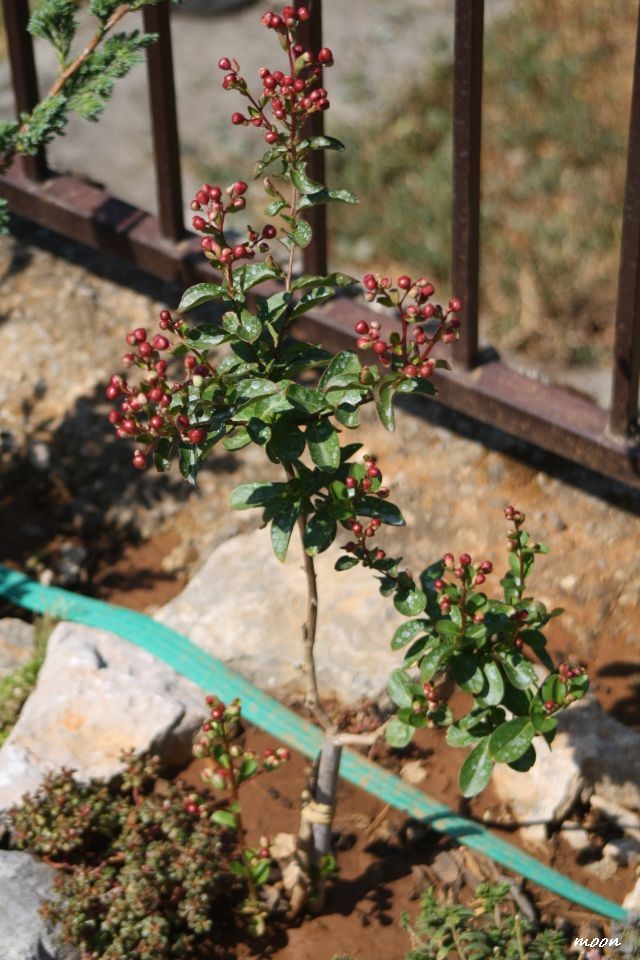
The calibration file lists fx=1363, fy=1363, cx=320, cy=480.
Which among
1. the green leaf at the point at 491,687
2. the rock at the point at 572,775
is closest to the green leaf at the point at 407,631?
the green leaf at the point at 491,687

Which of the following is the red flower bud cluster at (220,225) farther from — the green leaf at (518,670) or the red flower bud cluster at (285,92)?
the green leaf at (518,670)

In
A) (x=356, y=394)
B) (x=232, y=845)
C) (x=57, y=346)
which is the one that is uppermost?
(x=356, y=394)

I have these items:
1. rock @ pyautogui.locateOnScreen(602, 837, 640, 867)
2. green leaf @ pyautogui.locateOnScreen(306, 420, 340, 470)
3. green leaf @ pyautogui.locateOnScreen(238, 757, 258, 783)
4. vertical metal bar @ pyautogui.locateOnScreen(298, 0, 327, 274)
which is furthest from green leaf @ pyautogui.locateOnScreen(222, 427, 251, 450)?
rock @ pyautogui.locateOnScreen(602, 837, 640, 867)

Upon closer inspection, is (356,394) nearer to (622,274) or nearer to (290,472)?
(290,472)

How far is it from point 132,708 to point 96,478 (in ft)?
3.02

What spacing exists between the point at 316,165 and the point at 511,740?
1397 millimetres

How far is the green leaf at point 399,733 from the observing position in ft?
7.60

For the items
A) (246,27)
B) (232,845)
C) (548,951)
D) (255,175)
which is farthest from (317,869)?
(246,27)

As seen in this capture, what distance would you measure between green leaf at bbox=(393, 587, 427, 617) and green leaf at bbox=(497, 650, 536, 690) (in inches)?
6.5

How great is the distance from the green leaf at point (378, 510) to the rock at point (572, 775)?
79 centimetres

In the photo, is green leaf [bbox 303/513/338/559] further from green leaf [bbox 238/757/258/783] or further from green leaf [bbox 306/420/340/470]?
green leaf [bbox 238/757/258/783]

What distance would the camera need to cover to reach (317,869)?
255 centimetres

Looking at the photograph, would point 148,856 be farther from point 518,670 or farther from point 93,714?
point 518,670

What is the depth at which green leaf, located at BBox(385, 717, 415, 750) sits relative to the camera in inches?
91.2
